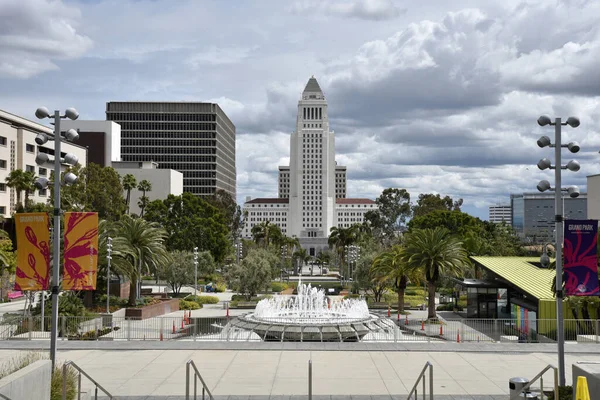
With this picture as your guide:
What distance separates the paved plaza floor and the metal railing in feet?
8.12

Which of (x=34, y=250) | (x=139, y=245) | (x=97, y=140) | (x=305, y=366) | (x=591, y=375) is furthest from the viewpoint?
(x=97, y=140)

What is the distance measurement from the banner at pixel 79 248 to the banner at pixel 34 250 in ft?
2.14

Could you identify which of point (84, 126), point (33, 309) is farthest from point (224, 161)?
point (33, 309)

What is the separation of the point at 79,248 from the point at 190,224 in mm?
65909

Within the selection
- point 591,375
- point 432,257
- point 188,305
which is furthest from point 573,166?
point 188,305

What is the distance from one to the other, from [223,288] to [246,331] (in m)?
40.1

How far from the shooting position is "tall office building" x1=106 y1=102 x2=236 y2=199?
177m

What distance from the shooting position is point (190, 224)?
84.9 metres

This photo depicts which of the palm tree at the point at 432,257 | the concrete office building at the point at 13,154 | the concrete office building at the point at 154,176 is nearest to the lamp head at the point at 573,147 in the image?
the palm tree at the point at 432,257

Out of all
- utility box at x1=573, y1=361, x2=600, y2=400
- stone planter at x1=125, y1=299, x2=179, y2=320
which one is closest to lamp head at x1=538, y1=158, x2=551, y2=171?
utility box at x1=573, y1=361, x2=600, y2=400

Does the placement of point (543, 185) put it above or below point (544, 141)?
below

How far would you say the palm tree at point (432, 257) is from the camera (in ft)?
138

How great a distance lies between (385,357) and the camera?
2391 centimetres

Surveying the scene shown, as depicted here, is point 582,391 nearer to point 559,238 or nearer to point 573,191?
point 559,238
